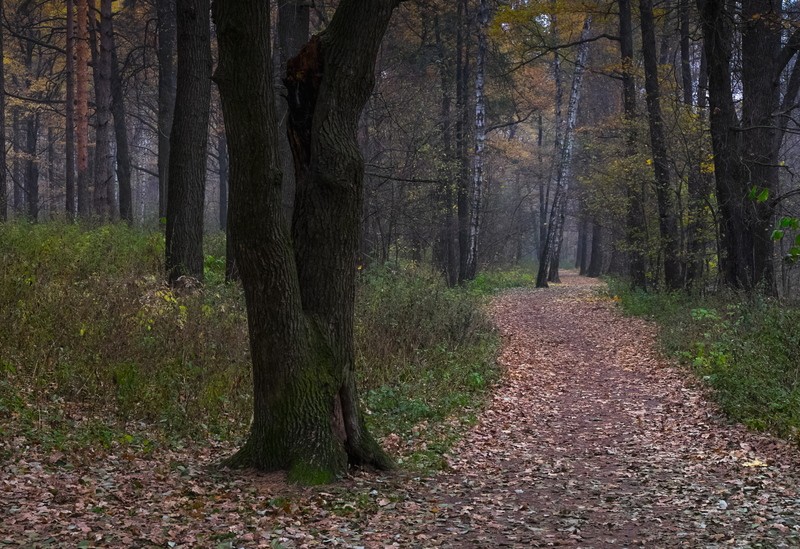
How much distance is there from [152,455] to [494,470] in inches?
133

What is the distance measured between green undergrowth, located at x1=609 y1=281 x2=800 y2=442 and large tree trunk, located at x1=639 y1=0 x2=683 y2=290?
294 centimetres

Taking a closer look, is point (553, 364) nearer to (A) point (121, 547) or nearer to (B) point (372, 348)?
(B) point (372, 348)

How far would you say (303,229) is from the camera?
6691mm

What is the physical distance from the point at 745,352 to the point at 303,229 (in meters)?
7.32

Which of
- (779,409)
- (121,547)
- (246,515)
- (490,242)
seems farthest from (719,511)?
(490,242)

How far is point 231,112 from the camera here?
6.23 m

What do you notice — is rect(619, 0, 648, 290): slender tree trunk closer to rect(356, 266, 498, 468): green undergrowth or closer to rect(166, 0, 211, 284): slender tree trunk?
rect(356, 266, 498, 468): green undergrowth

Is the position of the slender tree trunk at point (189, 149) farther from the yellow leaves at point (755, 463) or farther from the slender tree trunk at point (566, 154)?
the slender tree trunk at point (566, 154)

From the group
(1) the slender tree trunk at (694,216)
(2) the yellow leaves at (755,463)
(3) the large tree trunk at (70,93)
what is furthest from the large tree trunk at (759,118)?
(3) the large tree trunk at (70,93)

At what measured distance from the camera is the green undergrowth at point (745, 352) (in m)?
8.67

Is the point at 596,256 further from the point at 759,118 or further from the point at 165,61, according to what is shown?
the point at 165,61

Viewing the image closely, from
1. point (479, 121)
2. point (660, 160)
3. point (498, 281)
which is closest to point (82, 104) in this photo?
point (479, 121)

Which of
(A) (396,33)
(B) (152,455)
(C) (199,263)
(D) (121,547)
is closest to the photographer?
(D) (121,547)

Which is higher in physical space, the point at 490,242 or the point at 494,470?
the point at 490,242
